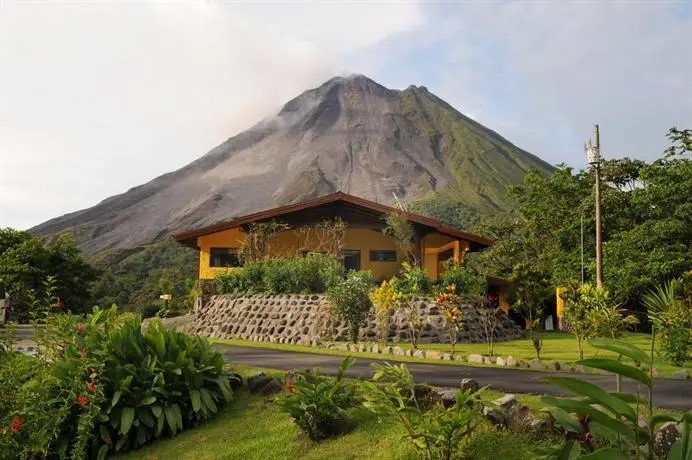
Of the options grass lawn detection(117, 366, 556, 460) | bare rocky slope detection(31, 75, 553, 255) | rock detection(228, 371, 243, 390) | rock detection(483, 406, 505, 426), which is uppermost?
bare rocky slope detection(31, 75, 553, 255)

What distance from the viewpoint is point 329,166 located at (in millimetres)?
124875

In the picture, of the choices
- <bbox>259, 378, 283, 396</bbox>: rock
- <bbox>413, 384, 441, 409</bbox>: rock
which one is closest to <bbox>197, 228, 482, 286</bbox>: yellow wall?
<bbox>259, 378, 283, 396</bbox>: rock

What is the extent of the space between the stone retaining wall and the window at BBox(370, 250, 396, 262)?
7.03 meters

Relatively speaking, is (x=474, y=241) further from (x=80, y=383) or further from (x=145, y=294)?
(x=145, y=294)

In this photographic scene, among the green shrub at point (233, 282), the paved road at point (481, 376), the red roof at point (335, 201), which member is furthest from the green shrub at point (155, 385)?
the red roof at point (335, 201)

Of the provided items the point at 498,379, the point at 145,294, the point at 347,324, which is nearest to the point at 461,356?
the point at 498,379

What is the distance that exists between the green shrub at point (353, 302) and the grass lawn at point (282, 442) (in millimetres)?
8732

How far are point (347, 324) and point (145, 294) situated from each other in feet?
94.2

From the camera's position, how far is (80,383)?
5547 mm

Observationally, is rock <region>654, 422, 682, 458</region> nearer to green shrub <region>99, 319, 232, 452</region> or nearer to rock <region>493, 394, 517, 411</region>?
rock <region>493, 394, 517, 411</region>

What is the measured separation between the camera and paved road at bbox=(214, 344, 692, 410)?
6.99 meters

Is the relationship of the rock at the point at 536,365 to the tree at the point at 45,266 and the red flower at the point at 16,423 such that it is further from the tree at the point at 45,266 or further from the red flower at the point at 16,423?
the tree at the point at 45,266

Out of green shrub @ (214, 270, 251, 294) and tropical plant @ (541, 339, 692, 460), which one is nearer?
tropical plant @ (541, 339, 692, 460)

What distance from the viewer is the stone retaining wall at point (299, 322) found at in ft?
54.8
